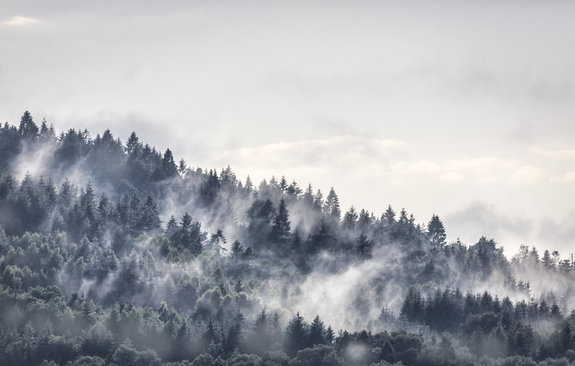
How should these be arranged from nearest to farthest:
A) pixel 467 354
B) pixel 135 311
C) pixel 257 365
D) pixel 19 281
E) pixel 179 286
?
pixel 257 365
pixel 467 354
pixel 135 311
pixel 19 281
pixel 179 286

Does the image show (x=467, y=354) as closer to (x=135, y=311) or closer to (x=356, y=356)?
(x=356, y=356)

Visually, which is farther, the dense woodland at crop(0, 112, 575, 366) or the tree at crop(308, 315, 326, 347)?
the tree at crop(308, 315, 326, 347)

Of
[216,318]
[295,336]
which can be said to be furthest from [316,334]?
[216,318]

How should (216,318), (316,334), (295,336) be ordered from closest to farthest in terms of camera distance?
(295,336) < (316,334) < (216,318)

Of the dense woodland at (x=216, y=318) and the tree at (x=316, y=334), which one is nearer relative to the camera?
the dense woodland at (x=216, y=318)

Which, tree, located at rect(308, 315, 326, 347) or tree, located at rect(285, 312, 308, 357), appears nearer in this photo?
tree, located at rect(285, 312, 308, 357)

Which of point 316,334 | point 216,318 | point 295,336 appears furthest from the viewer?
point 216,318

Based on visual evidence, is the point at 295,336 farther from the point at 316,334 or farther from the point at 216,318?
the point at 216,318

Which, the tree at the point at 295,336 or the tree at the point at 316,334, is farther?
the tree at the point at 316,334

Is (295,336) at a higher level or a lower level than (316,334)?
lower

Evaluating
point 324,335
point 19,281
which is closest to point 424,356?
point 324,335

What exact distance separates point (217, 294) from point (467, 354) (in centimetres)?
5762

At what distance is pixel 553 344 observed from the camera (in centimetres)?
16050

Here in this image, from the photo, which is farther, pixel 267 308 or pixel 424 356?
pixel 267 308
